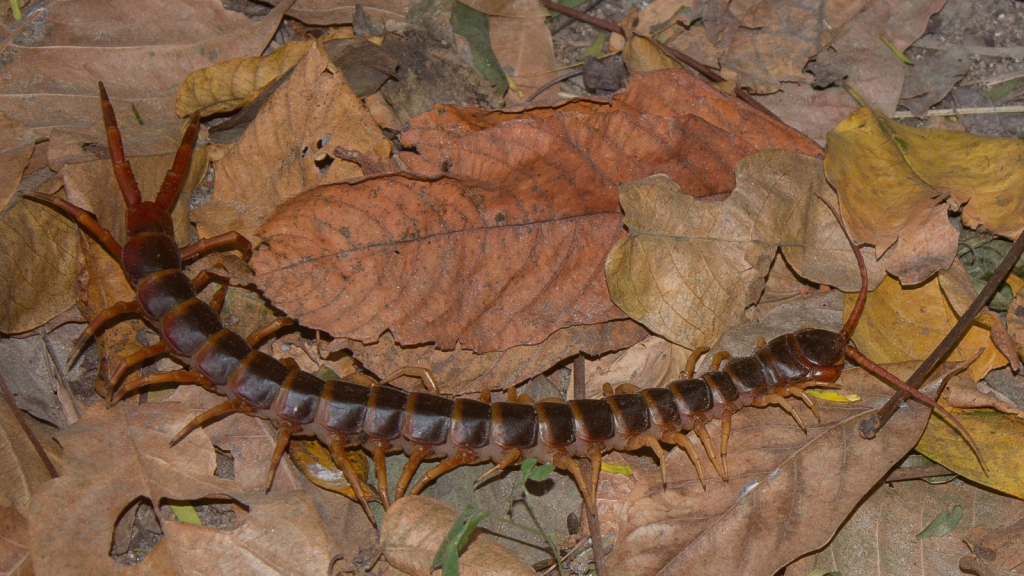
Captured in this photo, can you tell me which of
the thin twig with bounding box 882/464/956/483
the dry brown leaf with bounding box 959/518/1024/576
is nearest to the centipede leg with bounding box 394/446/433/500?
the thin twig with bounding box 882/464/956/483

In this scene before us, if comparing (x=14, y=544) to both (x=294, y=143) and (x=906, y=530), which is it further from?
(x=906, y=530)

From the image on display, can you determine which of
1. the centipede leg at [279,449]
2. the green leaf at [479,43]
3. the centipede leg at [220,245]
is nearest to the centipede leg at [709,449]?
the centipede leg at [279,449]

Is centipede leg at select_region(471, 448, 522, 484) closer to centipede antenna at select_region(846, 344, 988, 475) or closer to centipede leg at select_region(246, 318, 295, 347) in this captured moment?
centipede leg at select_region(246, 318, 295, 347)

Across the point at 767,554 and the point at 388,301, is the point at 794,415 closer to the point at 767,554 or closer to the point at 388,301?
the point at 767,554

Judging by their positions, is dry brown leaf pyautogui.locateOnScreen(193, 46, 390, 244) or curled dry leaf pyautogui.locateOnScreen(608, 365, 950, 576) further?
dry brown leaf pyautogui.locateOnScreen(193, 46, 390, 244)

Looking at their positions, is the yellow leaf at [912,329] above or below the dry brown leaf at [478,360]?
above

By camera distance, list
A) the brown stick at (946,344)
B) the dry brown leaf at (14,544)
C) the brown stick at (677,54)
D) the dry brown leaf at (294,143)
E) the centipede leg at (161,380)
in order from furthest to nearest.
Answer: the brown stick at (677,54) → the dry brown leaf at (294,143) → the centipede leg at (161,380) → the brown stick at (946,344) → the dry brown leaf at (14,544)

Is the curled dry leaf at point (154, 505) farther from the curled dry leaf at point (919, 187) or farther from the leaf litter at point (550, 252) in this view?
the curled dry leaf at point (919, 187)
